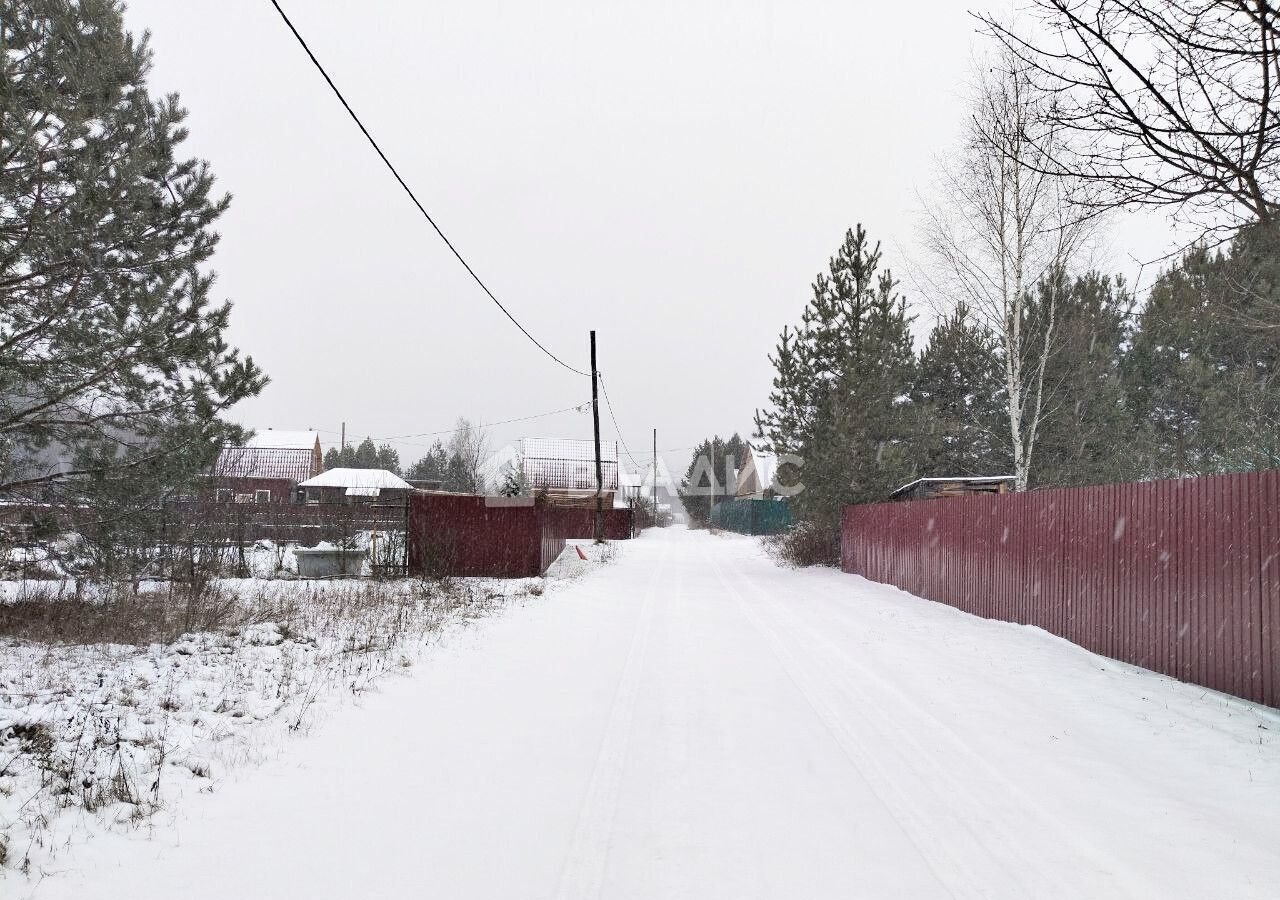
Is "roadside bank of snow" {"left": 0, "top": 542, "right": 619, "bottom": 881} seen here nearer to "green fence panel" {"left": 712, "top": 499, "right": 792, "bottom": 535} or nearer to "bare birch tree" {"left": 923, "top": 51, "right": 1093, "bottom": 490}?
"bare birch tree" {"left": 923, "top": 51, "right": 1093, "bottom": 490}

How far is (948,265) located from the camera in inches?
701

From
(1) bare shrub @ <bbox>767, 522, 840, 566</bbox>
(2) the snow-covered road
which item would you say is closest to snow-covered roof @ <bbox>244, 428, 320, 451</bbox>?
(1) bare shrub @ <bbox>767, 522, 840, 566</bbox>

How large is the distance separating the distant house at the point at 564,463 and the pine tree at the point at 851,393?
31.1 m

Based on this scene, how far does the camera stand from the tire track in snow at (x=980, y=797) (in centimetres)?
319

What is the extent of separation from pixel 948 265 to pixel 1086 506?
36.4 ft

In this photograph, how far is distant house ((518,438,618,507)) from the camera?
53.2m

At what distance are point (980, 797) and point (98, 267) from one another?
397 inches

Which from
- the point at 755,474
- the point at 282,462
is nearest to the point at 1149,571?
the point at 282,462

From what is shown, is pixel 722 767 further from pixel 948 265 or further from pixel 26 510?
pixel 948 265

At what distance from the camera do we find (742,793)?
4125mm

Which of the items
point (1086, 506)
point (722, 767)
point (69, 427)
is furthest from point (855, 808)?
point (69, 427)

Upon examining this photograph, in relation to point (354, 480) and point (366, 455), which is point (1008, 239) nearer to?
point (354, 480)

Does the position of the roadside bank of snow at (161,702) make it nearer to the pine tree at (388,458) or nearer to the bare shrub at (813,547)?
the bare shrub at (813,547)

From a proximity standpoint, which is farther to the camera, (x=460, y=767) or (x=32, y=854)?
(x=460, y=767)
